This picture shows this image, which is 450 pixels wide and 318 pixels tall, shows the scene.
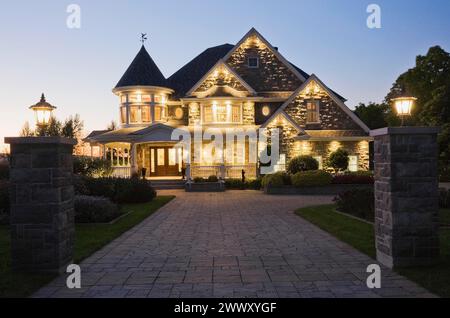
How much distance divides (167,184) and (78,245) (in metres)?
20.5

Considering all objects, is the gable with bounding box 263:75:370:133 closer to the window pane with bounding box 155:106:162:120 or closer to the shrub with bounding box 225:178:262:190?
the shrub with bounding box 225:178:262:190

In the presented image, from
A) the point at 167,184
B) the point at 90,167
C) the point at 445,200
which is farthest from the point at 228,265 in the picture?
the point at 167,184

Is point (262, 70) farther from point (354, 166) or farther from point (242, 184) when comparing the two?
point (242, 184)

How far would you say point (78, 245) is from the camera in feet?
32.4

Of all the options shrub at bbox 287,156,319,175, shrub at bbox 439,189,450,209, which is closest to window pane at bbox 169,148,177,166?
shrub at bbox 287,156,319,175

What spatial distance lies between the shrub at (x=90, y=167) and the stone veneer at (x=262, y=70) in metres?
13.2

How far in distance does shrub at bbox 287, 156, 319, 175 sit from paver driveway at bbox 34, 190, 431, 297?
15.3 metres

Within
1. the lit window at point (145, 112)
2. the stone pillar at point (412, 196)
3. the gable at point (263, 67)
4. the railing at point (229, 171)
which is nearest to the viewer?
the stone pillar at point (412, 196)

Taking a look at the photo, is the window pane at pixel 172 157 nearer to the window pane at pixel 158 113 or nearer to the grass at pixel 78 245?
the window pane at pixel 158 113

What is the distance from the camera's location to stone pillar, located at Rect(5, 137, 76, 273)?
7211 millimetres

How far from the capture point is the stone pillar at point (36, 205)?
23.7 ft

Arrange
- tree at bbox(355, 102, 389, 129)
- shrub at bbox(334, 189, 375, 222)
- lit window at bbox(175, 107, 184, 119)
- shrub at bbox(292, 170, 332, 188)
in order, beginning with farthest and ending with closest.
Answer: tree at bbox(355, 102, 389, 129), lit window at bbox(175, 107, 184, 119), shrub at bbox(292, 170, 332, 188), shrub at bbox(334, 189, 375, 222)

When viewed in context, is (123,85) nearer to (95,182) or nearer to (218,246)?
(95,182)

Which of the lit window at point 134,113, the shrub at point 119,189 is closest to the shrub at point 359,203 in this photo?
the shrub at point 119,189
